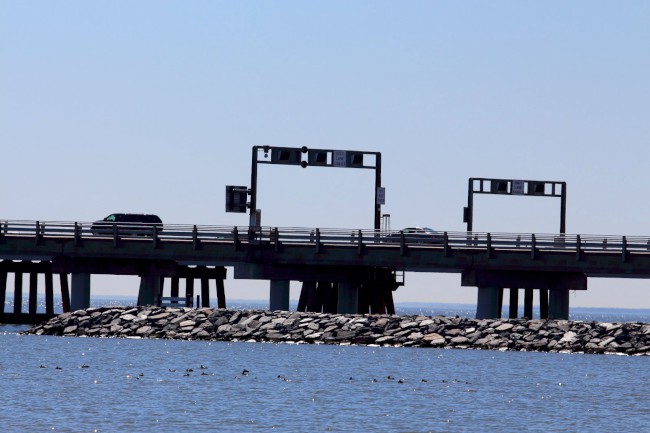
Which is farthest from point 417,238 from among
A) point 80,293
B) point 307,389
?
point 307,389

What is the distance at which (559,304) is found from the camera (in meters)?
66.5

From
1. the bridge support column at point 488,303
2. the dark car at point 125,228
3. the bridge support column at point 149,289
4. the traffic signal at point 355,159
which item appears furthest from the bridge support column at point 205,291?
the bridge support column at point 488,303

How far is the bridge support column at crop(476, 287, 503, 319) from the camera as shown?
6575 centimetres

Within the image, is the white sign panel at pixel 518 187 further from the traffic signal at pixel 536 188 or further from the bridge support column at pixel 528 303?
the bridge support column at pixel 528 303

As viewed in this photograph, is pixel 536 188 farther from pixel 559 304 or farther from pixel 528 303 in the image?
pixel 559 304

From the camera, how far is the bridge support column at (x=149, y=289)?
6894cm

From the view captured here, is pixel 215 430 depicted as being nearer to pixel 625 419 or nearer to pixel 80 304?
pixel 625 419

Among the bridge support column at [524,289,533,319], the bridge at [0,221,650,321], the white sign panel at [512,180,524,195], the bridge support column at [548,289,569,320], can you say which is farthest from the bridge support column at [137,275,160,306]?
the white sign panel at [512,180,524,195]

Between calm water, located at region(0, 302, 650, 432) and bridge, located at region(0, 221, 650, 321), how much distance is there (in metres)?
6.42

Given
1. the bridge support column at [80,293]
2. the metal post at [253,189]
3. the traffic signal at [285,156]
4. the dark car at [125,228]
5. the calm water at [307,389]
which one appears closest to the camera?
the calm water at [307,389]

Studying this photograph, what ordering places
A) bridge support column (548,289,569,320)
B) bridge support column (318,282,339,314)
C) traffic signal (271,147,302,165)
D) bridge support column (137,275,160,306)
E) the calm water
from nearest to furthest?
the calm water → bridge support column (548,289,569,320) → bridge support column (137,275,160,306) → bridge support column (318,282,339,314) → traffic signal (271,147,302,165)

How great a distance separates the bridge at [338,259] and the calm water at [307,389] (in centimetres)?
642

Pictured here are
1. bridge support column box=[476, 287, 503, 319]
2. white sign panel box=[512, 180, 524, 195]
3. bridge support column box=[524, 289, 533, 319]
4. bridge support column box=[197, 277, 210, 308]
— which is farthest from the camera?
white sign panel box=[512, 180, 524, 195]

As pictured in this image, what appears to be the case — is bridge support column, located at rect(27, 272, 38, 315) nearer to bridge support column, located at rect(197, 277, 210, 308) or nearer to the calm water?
bridge support column, located at rect(197, 277, 210, 308)
